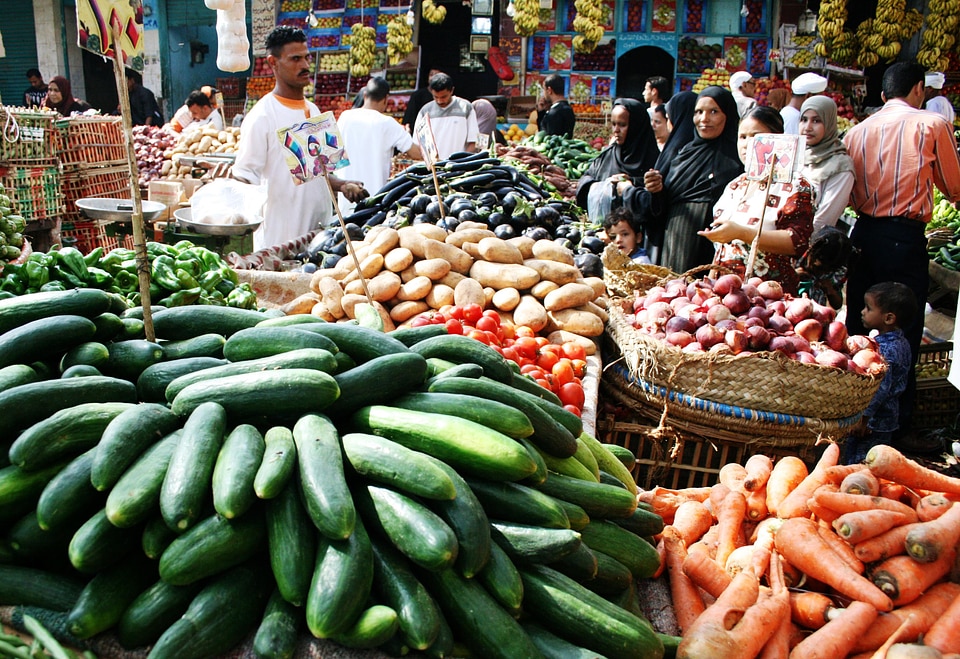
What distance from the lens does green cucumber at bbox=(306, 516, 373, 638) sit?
4.11ft

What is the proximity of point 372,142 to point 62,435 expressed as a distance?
604 cm

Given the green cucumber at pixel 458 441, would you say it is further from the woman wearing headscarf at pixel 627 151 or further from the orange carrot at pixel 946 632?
the woman wearing headscarf at pixel 627 151

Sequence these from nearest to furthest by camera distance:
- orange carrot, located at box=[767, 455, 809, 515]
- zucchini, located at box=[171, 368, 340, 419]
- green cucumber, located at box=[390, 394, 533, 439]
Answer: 1. zucchini, located at box=[171, 368, 340, 419]
2. green cucumber, located at box=[390, 394, 533, 439]
3. orange carrot, located at box=[767, 455, 809, 515]

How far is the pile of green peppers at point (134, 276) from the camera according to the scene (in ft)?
8.87

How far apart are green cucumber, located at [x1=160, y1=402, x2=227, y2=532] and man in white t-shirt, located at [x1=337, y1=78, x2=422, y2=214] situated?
18.9 feet

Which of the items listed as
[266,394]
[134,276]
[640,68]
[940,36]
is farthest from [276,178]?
[640,68]

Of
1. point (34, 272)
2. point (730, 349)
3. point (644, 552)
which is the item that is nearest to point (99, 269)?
point (34, 272)

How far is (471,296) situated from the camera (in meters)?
3.63

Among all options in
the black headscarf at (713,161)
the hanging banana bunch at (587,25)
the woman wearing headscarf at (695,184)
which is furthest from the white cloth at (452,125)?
the hanging banana bunch at (587,25)

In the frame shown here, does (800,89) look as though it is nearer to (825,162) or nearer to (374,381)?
(825,162)

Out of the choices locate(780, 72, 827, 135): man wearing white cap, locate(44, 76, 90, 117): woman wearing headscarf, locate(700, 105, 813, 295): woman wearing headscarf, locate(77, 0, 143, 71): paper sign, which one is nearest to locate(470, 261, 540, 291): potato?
locate(700, 105, 813, 295): woman wearing headscarf

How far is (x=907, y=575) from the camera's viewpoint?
206cm

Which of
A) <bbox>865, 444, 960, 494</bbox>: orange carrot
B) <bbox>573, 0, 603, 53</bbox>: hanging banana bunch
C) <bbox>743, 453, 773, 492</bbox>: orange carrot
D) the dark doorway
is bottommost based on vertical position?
<bbox>743, 453, 773, 492</bbox>: orange carrot

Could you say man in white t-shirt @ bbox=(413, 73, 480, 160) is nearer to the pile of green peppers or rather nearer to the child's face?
the child's face
